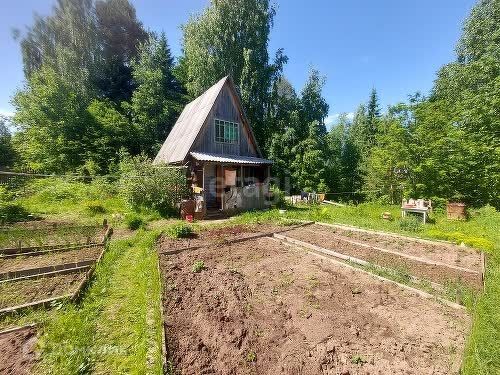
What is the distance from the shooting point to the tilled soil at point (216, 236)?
22.0ft

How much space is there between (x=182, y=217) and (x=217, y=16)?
55.1 ft

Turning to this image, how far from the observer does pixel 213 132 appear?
1380 centimetres

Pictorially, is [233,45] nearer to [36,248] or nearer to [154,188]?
[154,188]

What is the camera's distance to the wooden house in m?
12.4

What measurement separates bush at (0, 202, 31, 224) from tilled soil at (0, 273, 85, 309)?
6839 mm

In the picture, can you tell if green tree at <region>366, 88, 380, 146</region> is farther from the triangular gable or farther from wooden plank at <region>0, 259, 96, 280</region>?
wooden plank at <region>0, 259, 96, 280</region>

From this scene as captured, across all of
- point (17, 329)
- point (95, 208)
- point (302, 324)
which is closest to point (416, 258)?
point (302, 324)

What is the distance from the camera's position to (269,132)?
20.5 m

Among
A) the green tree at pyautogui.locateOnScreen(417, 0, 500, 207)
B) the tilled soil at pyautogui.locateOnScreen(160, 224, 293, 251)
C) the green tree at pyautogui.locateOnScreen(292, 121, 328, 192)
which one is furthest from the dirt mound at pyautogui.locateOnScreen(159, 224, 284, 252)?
the green tree at pyautogui.locateOnScreen(417, 0, 500, 207)

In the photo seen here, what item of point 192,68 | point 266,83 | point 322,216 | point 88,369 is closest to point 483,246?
point 322,216

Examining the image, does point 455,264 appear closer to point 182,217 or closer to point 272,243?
point 272,243

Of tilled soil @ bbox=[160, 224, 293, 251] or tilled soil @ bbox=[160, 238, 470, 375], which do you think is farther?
tilled soil @ bbox=[160, 224, 293, 251]

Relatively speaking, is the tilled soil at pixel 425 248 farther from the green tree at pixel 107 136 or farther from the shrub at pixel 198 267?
the green tree at pixel 107 136

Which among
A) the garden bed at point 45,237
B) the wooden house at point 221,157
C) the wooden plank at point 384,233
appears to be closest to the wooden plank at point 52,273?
the garden bed at point 45,237
